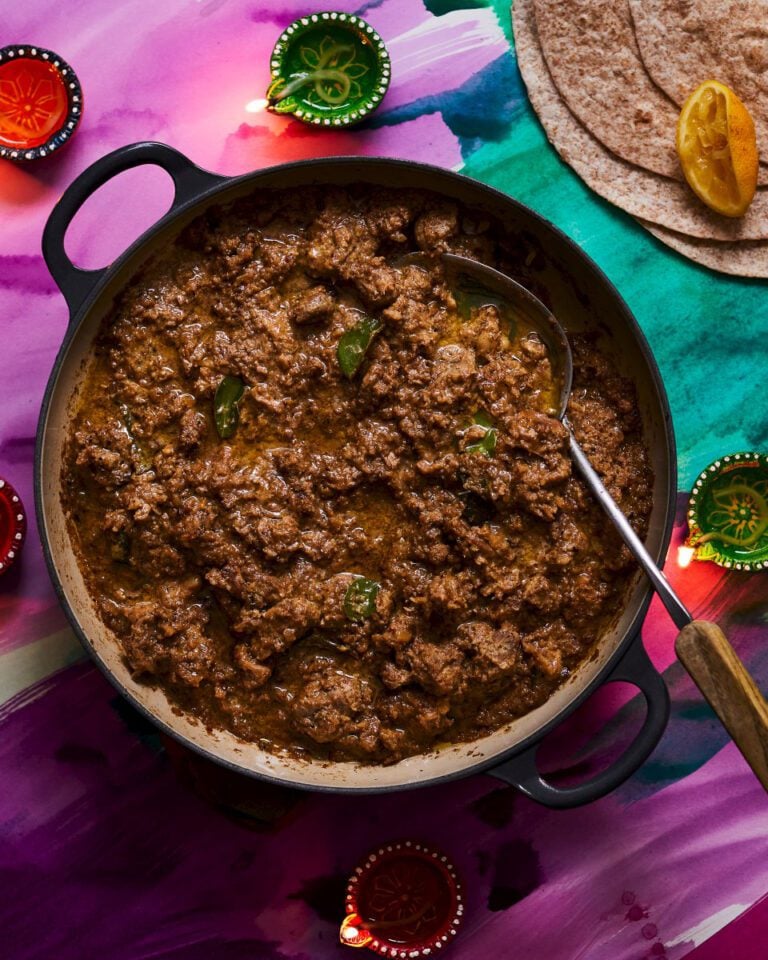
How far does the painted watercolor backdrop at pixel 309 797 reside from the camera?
3.12 meters

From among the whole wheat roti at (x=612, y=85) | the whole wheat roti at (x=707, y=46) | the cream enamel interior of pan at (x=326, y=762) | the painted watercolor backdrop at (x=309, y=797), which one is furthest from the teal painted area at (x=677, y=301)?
the whole wheat roti at (x=707, y=46)

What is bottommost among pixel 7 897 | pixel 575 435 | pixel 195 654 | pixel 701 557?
pixel 7 897

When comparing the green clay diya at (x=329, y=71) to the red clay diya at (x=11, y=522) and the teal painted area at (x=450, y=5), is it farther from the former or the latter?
the red clay diya at (x=11, y=522)

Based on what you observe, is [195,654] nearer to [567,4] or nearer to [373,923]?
[373,923]

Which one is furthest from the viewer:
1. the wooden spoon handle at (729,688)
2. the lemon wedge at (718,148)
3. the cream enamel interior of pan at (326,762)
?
the lemon wedge at (718,148)

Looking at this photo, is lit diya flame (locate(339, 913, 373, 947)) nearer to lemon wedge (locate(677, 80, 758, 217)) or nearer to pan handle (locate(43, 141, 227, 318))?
pan handle (locate(43, 141, 227, 318))

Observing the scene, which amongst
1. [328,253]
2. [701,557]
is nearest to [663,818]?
[701,557]

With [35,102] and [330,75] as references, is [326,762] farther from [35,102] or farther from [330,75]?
[35,102]

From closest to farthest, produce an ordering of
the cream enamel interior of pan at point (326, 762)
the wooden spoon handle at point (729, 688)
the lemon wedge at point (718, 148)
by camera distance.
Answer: the wooden spoon handle at point (729, 688), the cream enamel interior of pan at point (326, 762), the lemon wedge at point (718, 148)

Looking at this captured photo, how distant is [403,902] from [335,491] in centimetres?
143

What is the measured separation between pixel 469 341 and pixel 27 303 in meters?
1.46

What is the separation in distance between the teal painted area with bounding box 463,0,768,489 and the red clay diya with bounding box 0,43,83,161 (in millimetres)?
1315

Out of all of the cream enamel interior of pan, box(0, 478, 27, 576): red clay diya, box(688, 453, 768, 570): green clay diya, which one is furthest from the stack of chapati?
box(0, 478, 27, 576): red clay diya

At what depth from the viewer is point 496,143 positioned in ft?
10.4
